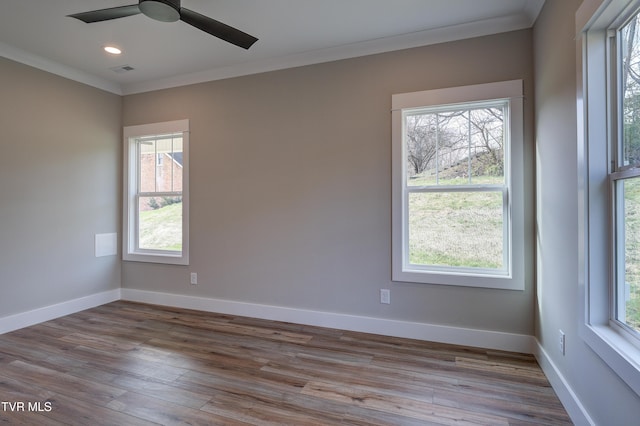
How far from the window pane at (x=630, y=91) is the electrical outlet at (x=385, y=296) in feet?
6.40

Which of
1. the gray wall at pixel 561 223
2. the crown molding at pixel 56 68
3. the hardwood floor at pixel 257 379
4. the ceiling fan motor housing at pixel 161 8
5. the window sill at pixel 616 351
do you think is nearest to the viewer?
the window sill at pixel 616 351

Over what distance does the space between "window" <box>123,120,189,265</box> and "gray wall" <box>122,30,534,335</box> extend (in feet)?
0.48

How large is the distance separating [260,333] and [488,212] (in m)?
2.34

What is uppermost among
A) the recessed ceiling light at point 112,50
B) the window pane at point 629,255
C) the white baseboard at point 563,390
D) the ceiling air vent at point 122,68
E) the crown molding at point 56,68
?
the ceiling air vent at point 122,68

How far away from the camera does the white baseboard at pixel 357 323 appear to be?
267 centimetres

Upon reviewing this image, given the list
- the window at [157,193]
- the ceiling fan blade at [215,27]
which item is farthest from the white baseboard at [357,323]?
the ceiling fan blade at [215,27]

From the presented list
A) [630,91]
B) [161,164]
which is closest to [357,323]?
[630,91]

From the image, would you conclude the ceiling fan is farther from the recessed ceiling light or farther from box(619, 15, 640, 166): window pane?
box(619, 15, 640, 166): window pane

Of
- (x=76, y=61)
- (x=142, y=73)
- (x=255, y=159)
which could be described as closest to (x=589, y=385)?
(x=255, y=159)

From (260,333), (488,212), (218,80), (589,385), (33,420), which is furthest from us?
(218,80)

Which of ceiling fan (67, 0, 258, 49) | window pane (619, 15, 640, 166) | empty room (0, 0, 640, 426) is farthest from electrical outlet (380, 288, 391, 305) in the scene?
ceiling fan (67, 0, 258, 49)

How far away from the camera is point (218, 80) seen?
12.0ft

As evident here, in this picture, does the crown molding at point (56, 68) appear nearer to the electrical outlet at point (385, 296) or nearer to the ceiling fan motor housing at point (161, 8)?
the ceiling fan motor housing at point (161, 8)

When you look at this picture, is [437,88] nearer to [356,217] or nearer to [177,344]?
[356,217]
